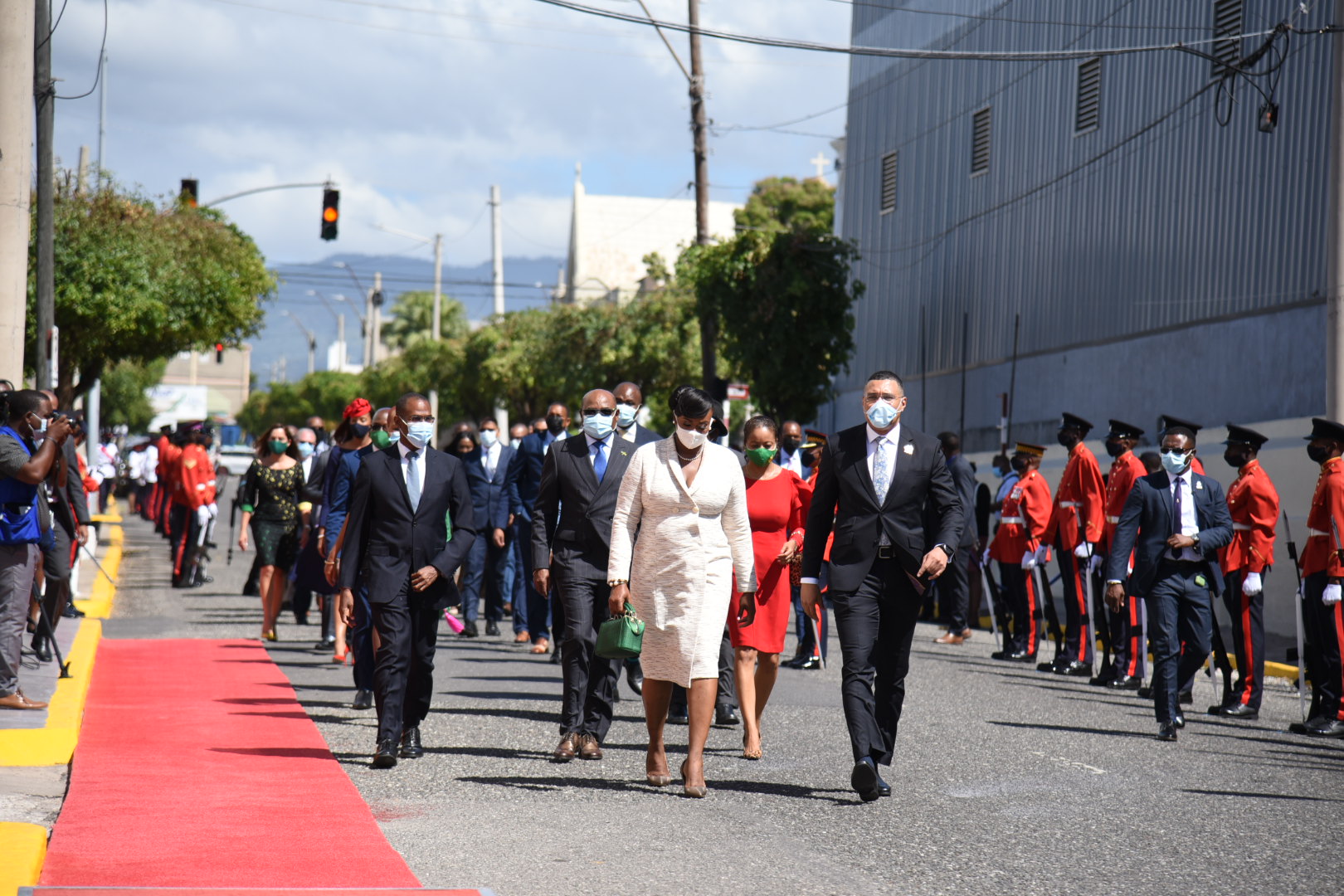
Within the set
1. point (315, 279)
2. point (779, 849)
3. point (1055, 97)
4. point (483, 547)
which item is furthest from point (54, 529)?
point (315, 279)

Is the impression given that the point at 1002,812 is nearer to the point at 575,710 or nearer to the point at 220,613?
the point at 575,710

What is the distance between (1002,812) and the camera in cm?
753

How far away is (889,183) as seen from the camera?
35156 millimetres

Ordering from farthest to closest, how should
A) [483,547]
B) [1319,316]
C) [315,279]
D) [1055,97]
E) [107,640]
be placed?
[315,279] < [1055,97] < [1319,316] < [483,547] < [107,640]

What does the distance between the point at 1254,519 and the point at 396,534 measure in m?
6.35

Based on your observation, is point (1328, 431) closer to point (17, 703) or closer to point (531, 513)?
point (531, 513)

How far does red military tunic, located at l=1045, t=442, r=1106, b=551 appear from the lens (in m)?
13.6

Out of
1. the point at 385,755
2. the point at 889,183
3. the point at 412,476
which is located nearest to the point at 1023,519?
the point at 412,476

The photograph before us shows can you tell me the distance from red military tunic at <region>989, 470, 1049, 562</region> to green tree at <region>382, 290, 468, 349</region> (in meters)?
65.3

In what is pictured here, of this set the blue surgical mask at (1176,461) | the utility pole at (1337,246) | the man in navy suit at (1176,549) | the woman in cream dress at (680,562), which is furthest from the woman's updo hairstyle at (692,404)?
the utility pole at (1337,246)

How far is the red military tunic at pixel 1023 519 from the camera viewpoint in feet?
49.7

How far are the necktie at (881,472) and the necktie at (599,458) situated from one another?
2093 mm

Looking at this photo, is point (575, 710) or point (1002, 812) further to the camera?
point (575, 710)

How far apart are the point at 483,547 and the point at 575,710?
25.8 ft
